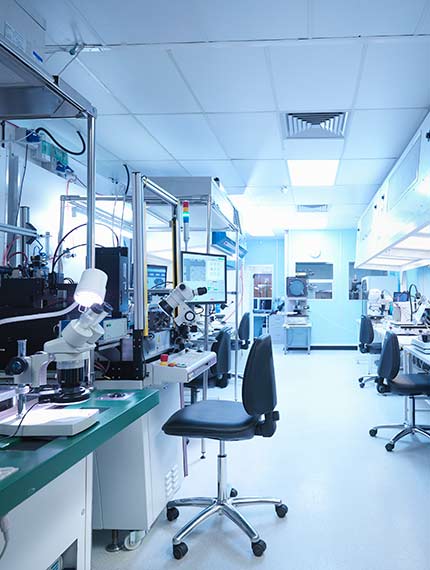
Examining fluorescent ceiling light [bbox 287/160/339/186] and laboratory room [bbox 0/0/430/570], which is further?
fluorescent ceiling light [bbox 287/160/339/186]

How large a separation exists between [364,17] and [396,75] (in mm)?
739

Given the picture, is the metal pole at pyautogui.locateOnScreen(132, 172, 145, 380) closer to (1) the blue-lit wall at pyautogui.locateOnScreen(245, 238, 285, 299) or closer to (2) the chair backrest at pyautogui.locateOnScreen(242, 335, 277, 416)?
(2) the chair backrest at pyautogui.locateOnScreen(242, 335, 277, 416)

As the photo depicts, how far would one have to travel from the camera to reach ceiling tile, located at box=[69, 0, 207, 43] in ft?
6.84

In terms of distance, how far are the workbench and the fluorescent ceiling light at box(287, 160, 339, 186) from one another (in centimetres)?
351

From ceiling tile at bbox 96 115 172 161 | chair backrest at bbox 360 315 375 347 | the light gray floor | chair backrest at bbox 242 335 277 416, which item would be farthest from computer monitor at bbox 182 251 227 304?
chair backrest at bbox 360 315 375 347

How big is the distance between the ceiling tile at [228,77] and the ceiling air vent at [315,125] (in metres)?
0.32

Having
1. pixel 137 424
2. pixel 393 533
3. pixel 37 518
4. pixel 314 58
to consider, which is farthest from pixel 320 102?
pixel 37 518

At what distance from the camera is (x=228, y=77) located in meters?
2.80

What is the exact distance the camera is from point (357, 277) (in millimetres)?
9219

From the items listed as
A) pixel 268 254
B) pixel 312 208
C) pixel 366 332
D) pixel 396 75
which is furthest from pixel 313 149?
pixel 268 254

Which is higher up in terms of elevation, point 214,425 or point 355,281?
point 355,281

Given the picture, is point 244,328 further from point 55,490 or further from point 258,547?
point 55,490

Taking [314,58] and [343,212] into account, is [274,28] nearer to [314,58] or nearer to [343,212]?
[314,58]

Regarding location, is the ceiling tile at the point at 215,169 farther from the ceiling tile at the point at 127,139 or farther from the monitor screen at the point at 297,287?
the monitor screen at the point at 297,287
